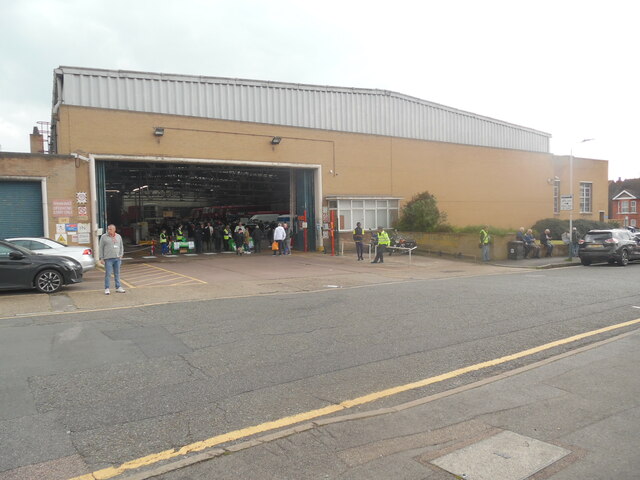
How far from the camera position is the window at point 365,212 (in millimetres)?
27172

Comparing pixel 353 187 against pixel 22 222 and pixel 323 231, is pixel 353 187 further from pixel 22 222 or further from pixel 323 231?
pixel 22 222

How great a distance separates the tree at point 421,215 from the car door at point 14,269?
66.5ft

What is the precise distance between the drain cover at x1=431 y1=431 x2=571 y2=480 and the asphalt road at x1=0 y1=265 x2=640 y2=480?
1.17m

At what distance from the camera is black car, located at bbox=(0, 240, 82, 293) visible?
1175 cm

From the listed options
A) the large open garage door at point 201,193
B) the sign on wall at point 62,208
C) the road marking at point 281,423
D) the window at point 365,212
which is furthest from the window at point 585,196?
the road marking at point 281,423

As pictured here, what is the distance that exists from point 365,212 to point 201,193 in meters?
30.6

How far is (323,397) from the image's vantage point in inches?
200

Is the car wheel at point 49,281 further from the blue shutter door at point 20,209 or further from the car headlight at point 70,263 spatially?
the blue shutter door at point 20,209

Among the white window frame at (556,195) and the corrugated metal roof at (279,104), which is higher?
the corrugated metal roof at (279,104)

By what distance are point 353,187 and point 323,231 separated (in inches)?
128

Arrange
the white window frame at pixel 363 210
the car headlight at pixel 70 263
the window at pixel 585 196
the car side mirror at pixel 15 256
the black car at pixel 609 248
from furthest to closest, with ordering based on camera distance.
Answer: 1. the window at pixel 585 196
2. the white window frame at pixel 363 210
3. the black car at pixel 609 248
4. the car headlight at pixel 70 263
5. the car side mirror at pixel 15 256

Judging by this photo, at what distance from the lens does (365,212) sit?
28078mm

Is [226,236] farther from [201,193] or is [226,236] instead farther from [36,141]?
[201,193]

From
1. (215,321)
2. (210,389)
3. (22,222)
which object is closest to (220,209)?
(22,222)
